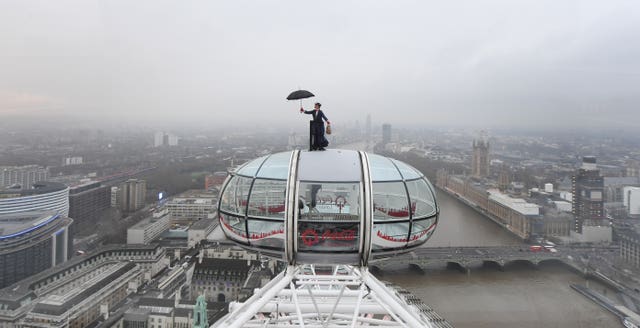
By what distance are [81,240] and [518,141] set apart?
65.9ft

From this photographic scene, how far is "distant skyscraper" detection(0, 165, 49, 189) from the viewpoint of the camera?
11.1m

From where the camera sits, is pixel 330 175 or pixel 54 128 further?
pixel 54 128

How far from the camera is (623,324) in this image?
5797mm

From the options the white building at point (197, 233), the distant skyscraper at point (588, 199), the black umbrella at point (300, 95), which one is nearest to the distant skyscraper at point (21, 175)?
the white building at point (197, 233)

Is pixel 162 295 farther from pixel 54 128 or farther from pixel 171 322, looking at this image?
pixel 54 128

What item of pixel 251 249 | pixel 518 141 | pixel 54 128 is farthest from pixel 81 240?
pixel 518 141

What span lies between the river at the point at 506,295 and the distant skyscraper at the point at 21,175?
10727 mm

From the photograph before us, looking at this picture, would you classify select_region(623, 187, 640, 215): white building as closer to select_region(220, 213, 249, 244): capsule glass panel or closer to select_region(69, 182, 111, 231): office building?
select_region(220, 213, 249, 244): capsule glass panel

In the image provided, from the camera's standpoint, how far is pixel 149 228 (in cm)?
1028

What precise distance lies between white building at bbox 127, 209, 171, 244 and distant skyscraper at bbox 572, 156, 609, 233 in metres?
11.9

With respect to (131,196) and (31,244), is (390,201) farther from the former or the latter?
(131,196)

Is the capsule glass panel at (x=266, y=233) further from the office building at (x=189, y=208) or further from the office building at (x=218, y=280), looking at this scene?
the office building at (x=189, y=208)

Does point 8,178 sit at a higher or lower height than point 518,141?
lower

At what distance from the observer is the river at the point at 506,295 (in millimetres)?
5867
